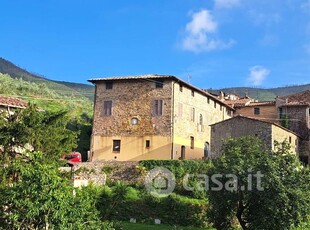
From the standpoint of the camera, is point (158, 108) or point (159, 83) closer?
point (158, 108)

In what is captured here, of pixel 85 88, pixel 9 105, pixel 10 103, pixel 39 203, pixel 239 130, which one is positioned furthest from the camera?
pixel 85 88

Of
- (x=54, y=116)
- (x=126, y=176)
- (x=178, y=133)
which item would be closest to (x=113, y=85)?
(x=178, y=133)

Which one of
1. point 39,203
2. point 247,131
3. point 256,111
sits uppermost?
point 256,111

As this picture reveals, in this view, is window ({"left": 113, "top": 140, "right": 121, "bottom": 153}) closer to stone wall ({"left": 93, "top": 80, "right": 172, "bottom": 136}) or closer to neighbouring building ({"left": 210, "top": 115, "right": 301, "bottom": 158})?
stone wall ({"left": 93, "top": 80, "right": 172, "bottom": 136})

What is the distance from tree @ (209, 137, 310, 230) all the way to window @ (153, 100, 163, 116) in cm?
1733

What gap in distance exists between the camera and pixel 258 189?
21.4 m

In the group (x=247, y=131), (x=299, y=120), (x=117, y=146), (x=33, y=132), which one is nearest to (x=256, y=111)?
(x=299, y=120)

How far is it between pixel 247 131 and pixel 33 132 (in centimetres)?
2532

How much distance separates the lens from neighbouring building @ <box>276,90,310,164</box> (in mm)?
42562

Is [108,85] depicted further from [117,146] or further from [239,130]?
[239,130]

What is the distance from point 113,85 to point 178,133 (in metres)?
8.35

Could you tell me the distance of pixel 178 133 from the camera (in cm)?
4072

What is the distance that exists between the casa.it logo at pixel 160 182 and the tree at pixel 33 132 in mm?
15113

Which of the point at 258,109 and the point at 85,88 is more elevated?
the point at 85,88
